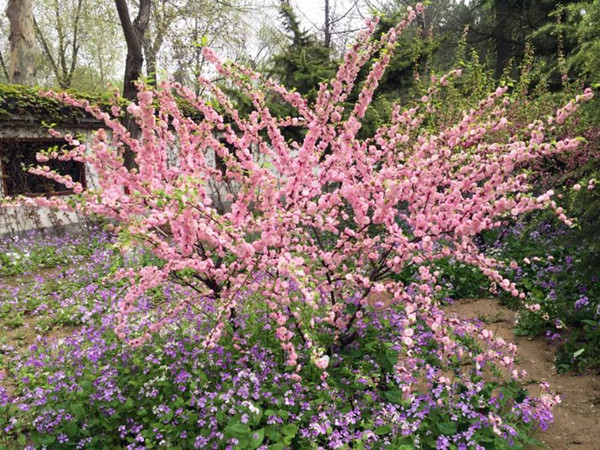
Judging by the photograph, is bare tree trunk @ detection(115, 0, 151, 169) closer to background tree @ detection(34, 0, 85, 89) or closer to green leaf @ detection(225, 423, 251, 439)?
green leaf @ detection(225, 423, 251, 439)

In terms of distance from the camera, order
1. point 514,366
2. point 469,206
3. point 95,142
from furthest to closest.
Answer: point 514,366, point 95,142, point 469,206

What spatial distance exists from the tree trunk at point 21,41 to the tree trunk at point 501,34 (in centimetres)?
1762

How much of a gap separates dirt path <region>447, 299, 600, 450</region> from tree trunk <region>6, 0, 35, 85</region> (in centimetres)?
1699

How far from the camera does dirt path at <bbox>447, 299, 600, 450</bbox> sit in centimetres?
351

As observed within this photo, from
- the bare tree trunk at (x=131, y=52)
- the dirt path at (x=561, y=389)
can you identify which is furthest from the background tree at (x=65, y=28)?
the dirt path at (x=561, y=389)

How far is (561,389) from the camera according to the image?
4219 mm

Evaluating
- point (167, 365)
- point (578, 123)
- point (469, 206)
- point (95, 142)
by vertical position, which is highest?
point (578, 123)

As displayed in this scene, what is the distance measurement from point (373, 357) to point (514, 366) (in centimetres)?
167

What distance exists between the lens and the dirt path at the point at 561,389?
3.51 metres

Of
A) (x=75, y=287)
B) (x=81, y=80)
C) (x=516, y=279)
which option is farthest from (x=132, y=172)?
(x=81, y=80)

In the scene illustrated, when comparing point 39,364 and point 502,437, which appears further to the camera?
point 39,364

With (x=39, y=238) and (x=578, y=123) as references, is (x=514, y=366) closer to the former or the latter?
(x=578, y=123)

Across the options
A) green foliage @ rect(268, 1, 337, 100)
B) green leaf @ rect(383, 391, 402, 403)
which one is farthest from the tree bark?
green leaf @ rect(383, 391, 402, 403)

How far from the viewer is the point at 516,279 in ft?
20.7
